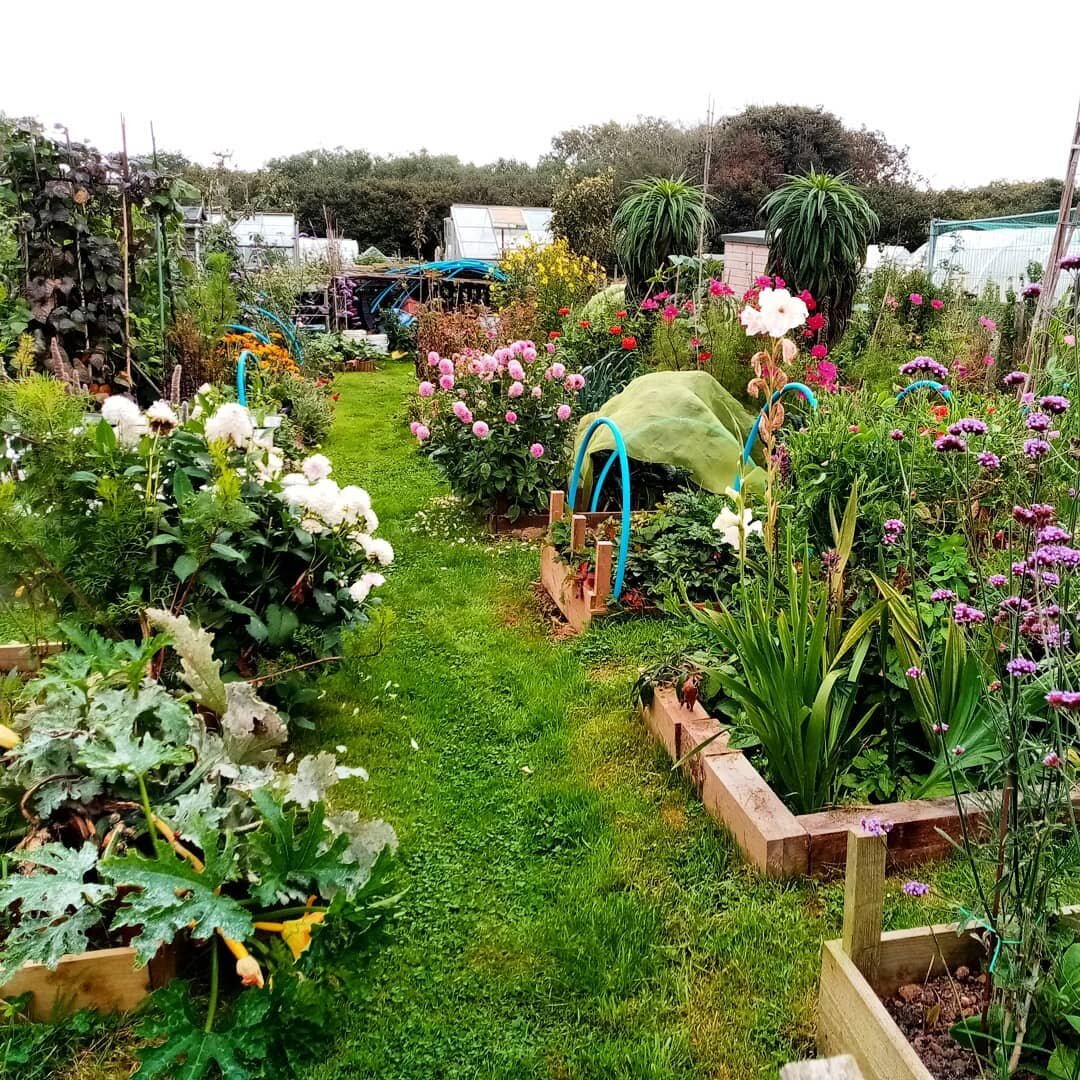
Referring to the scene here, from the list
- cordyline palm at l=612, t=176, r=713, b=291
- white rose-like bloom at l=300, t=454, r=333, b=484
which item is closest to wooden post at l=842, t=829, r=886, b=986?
white rose-like bloom at l=300, t=454, r=333, b=484

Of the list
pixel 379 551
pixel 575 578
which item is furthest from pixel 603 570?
pixel 379 551

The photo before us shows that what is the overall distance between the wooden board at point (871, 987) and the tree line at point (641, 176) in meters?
20.3

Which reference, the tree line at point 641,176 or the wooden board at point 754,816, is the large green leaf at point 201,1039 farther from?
the tree line at point 641,176

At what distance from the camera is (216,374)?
7109 mm

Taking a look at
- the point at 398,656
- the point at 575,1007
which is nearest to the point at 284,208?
the point at 398,656

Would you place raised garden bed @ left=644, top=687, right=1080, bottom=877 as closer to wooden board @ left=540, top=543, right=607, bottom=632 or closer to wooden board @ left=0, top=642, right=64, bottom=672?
wooden board @ left=540, top=543, right=607, bottom=632

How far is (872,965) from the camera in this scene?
167cm

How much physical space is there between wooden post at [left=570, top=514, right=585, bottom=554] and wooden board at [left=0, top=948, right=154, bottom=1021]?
272 cm

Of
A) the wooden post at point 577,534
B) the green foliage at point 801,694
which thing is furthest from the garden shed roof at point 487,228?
the green foliage at point 801,694

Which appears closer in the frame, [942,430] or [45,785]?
[45,785]

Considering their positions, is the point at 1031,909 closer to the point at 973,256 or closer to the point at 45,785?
the point at 45,785

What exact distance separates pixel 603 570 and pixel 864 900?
2.38m

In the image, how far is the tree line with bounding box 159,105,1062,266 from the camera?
26984mm

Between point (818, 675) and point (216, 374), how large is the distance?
19.9ft
